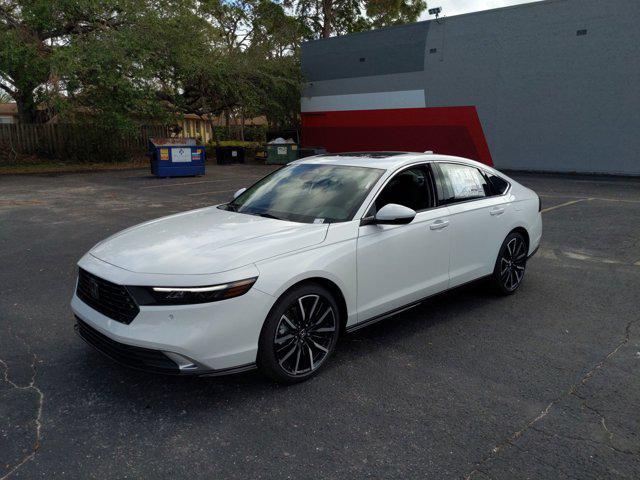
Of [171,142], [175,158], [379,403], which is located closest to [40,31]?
[171,142]

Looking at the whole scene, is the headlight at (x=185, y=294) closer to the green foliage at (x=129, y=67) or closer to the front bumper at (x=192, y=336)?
the front bumper at (x=192, y=336)

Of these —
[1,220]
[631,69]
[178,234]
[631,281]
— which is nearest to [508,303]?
[631,281]

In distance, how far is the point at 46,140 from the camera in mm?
23188

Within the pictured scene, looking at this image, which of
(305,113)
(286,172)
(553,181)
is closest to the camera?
(286,172)

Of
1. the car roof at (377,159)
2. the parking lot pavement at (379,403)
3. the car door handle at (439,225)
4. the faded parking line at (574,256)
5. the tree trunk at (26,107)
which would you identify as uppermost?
the tree trunk at (26,107)

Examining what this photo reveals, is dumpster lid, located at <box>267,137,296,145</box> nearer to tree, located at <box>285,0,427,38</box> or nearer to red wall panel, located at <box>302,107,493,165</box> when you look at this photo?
red wall panel, located at <box>302,107,493,165</box>

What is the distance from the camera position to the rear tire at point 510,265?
5.07 m

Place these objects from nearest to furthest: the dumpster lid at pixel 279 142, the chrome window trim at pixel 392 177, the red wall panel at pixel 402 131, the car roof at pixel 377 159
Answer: the chrome window trim at pixel 392 177 < the car roof at pixel 377 159 < the red wall panel at pixel 402 131 < the dumpster lid at pixel 279 142

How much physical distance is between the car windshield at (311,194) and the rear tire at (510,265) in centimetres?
181

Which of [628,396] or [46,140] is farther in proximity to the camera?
[46,140]

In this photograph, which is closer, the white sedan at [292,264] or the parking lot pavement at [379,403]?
the parking lot pavement at [379,403]

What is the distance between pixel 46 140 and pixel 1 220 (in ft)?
51.6

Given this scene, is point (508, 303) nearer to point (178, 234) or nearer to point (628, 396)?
point (628, 396)

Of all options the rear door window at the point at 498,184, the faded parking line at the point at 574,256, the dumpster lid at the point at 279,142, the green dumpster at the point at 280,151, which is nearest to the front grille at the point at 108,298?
the rear door window at the point at 498,184
